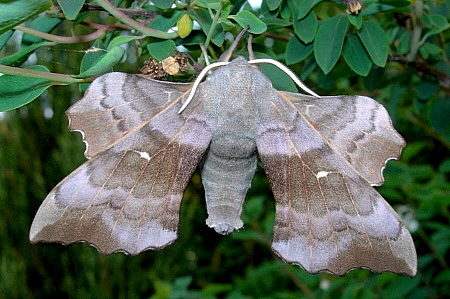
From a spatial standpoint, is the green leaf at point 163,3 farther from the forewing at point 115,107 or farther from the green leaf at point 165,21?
the forewing at point 115,107

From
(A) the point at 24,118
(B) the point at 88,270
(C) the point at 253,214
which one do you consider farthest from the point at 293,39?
(A) the point at 24,118

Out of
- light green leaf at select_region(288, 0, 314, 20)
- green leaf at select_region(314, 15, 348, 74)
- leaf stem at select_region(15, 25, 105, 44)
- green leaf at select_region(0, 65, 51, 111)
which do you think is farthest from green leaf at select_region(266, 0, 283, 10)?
green leaf at select_region(0, 65, 51, 111)

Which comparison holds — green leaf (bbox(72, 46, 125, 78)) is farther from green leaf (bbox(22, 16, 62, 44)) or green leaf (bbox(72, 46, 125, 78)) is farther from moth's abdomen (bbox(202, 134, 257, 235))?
green leaf (bbox(22, 16, 62, 44))

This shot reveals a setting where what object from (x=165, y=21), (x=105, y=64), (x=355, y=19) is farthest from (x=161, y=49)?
(x=355, y=19)

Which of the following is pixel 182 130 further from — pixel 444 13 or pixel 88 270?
pixel 88 270

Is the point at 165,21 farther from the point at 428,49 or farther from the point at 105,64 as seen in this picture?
the point at 428,49

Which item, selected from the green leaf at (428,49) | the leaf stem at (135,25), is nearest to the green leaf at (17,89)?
the leaf stem at (135,25)
